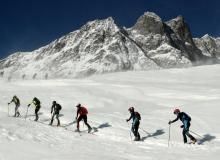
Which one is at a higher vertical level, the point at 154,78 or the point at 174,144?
the point at 154,78

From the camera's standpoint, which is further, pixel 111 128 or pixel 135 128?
pixel 111 128

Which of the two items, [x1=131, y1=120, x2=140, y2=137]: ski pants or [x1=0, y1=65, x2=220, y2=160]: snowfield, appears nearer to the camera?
[x1=0, y1=65, x2=220, y2=160]: snowfield

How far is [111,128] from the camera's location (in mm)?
27500

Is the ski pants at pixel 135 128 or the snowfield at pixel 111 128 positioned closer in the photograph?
the snowfield at pixel 111 128

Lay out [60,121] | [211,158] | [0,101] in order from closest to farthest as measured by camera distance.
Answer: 1. [211,158]
2. [60,121]
3. [0,101]

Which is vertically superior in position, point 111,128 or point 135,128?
point 135,128

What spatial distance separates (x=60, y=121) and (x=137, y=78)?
41.0 m

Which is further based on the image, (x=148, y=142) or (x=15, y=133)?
(x=148, y=142)

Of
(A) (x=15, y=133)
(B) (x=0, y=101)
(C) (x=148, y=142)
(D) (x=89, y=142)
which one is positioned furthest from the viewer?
(B) (x=0, y=101)

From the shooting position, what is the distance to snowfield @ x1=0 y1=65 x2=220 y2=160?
18.0 m

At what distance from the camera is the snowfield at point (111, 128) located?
59.1 ft

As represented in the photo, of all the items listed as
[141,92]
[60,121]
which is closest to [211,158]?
[60,121]

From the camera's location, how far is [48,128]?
2566 centimetres

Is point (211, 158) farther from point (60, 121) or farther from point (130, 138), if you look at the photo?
point (60, 121)
